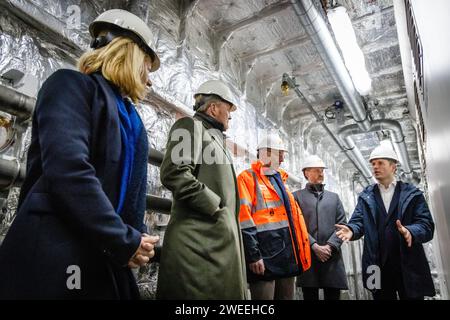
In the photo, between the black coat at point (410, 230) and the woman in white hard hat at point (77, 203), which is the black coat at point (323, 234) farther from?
the woman in white hard hat at point (77, 203)

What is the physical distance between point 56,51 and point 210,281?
1.60 metres

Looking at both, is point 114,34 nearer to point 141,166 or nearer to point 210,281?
point 141,166

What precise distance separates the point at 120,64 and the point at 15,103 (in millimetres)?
701

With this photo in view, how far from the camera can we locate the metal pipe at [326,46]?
2753 mm

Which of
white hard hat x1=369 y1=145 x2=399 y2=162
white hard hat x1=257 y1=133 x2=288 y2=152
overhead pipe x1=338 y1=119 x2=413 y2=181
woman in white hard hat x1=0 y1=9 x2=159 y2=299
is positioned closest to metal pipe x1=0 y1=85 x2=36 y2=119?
woman in white hard hat x1=0 y1=9 x2=159 y2=299

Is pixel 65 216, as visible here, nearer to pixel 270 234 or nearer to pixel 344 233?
pixel 270 234

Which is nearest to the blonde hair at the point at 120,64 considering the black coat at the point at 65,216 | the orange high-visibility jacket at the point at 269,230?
the black coat at the point at 65,216

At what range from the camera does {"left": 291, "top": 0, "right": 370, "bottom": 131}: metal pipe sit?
2.75 m

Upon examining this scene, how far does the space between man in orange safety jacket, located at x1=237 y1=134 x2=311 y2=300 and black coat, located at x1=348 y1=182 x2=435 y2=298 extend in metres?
0.45

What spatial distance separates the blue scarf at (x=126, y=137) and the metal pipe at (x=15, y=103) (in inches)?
26.3

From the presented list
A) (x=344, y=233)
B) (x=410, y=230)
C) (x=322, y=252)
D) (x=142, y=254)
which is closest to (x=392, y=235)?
(x=410, y=230)

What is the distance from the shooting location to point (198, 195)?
4.63 ft

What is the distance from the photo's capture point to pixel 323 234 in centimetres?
281
